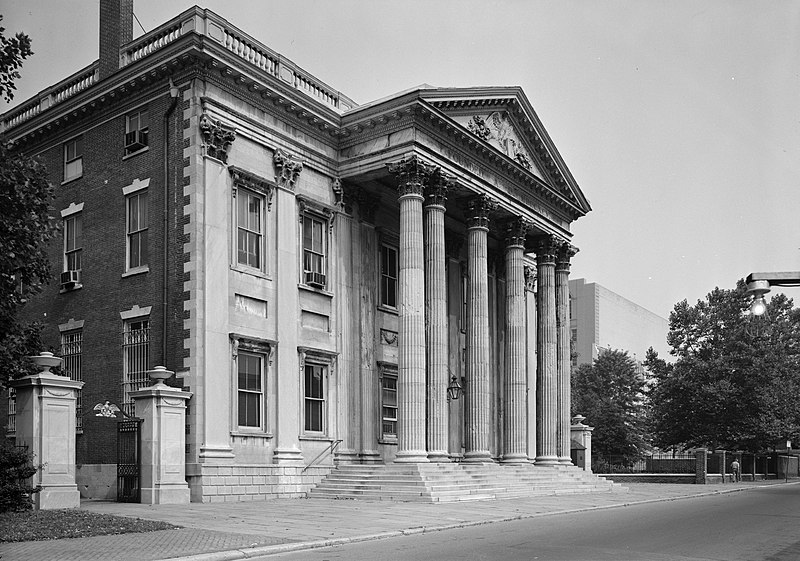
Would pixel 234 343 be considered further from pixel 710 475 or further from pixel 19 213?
pixel 710 475

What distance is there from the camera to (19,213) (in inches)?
742

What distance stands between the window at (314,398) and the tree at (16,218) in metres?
10.9

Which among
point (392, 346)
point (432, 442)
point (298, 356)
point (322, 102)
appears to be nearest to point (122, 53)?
point (322, 102)

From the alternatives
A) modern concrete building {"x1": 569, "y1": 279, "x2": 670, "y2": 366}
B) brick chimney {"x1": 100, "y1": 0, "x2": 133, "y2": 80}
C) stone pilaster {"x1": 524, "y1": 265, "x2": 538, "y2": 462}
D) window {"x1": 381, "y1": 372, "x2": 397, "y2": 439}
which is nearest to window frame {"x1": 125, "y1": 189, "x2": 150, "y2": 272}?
brick chimney {"x1": 100, "y1": 0, "x2": 133, "y2": 80}

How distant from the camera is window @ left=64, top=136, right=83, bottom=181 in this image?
3044 cm

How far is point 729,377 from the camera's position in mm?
61156

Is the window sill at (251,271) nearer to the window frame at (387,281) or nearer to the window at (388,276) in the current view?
the window frame at (387,281)

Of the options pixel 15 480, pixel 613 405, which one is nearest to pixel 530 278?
pixel 613 405

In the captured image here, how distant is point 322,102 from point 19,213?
14176 millimetres

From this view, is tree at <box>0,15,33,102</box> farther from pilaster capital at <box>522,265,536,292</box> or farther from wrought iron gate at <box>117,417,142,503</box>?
pilaster capital at <box>522,265,536,292</box>

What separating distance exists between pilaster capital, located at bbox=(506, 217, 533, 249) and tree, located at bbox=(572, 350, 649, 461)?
125 feet

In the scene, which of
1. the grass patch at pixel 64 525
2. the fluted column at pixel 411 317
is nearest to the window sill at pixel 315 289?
the fluted column at pixel 411 317

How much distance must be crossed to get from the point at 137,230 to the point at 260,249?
152 inches

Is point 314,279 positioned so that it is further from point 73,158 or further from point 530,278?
point 530,278
